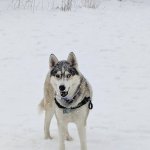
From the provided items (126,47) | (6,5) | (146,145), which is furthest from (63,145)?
(6,5)

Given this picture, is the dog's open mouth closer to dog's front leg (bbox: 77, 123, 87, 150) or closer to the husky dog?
the husky dog

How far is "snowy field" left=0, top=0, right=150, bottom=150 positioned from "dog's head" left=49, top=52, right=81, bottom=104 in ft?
3.16

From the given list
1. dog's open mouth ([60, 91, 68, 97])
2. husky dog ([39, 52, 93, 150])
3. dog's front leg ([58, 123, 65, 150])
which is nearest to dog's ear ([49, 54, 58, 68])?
husky dog ([39, 52, 93, 150])

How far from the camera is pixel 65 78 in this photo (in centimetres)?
466

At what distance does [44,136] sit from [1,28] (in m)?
5.59

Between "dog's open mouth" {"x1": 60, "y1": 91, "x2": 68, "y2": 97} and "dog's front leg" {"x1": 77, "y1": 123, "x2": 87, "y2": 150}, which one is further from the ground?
"dog's open mouth" {"x1": 60, "y1": 91, "x2": 68, "y2": 97}

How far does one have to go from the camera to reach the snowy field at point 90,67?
231 inches

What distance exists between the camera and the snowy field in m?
5.88

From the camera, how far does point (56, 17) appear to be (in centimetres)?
1172

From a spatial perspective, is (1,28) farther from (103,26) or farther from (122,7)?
(122,7)

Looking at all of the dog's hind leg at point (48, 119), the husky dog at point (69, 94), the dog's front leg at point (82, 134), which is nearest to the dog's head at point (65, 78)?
the husky dog at point (69, 94)

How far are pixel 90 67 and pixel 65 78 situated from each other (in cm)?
414

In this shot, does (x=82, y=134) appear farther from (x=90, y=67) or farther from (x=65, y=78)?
(x=90, y=67)

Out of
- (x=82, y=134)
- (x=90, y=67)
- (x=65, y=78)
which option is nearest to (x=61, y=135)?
(x=82, y=134)
